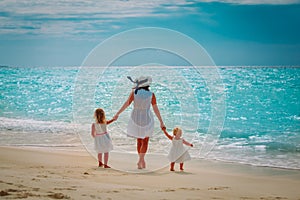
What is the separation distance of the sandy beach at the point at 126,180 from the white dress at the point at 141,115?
749 mm

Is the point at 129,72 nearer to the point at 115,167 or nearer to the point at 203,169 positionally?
the point at 115,167

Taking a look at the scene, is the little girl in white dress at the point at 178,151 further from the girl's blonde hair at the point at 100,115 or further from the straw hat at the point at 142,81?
the girl's blonde hair at the point at 100,115

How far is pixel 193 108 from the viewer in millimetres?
9734

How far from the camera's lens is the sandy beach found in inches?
241

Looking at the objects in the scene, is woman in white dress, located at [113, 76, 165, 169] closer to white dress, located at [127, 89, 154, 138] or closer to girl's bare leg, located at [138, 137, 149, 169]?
white dress, located at [127, 89, 154, 138]

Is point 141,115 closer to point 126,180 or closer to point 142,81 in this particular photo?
point 142,81

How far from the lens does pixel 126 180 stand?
7555mm

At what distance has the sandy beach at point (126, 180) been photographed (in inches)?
241

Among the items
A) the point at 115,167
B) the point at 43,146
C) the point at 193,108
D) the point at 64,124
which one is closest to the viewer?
the point at 115,167

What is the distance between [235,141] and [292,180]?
5.34 metres

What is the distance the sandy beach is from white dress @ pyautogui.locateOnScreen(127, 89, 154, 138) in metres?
0.75

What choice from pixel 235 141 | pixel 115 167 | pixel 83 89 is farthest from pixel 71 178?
pixel 235 141

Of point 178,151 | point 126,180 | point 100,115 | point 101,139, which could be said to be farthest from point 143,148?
point 126,180

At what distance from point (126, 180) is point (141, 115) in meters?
1.26
